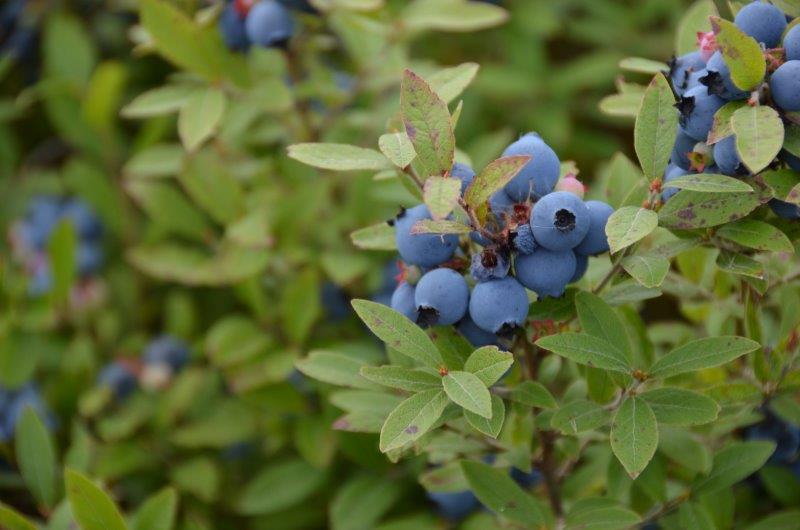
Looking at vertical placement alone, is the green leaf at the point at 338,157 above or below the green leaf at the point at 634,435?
above

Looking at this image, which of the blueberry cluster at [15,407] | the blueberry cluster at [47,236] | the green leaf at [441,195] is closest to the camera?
the green leaf at [441,195]

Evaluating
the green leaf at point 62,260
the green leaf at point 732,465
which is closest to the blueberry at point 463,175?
the green leaf at point 732,465

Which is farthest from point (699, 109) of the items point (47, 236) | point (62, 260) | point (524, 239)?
point (47, 236)

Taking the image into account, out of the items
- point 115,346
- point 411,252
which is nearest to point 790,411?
point 411,252

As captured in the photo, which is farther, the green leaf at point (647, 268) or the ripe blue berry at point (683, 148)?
the ripe blue berry at point (683, 148)

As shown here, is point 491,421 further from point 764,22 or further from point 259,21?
point 259,21

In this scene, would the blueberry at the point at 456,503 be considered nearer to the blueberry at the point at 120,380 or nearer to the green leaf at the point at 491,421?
the green leaf at the point at 491,421
